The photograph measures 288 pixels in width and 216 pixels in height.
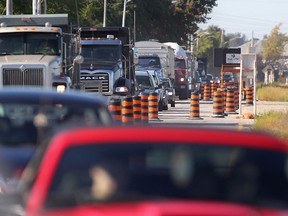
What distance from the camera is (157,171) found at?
6.10 m

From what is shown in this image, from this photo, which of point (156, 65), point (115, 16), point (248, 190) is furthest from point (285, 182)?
point (115, 16)

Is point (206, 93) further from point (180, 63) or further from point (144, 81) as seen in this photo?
point (144, 81)

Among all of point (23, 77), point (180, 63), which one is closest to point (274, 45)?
point (180, 63)

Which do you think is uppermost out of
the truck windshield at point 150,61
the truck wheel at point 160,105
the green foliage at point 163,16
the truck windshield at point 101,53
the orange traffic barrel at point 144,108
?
the green foliage at point 163,16

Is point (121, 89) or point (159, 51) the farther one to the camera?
point (159, 51)

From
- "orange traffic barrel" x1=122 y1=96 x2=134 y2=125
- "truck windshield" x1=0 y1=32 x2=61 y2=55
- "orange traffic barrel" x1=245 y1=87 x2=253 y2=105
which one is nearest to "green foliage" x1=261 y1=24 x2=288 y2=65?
"orange traffic barrel" x1=245 y1=87 x2=253 y2=105

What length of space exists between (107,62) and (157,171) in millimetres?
28793

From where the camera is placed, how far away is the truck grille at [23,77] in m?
24.6

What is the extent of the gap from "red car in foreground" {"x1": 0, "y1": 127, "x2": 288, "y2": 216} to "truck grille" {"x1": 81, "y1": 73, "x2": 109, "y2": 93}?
2651 cm

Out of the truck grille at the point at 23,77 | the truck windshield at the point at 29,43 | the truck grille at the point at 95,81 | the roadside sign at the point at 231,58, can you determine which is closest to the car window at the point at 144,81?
the truck grille at the point at 95,81

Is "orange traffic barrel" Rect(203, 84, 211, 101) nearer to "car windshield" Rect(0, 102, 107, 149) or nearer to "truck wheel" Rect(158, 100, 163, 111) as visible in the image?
"truck wheel" Rect(158, 100, 163, 111)

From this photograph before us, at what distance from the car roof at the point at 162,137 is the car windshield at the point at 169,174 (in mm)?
34

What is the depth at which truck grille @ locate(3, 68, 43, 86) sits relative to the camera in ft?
80.7

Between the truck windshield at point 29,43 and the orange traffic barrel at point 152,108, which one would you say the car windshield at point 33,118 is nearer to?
the truck windshield at point 29,43
